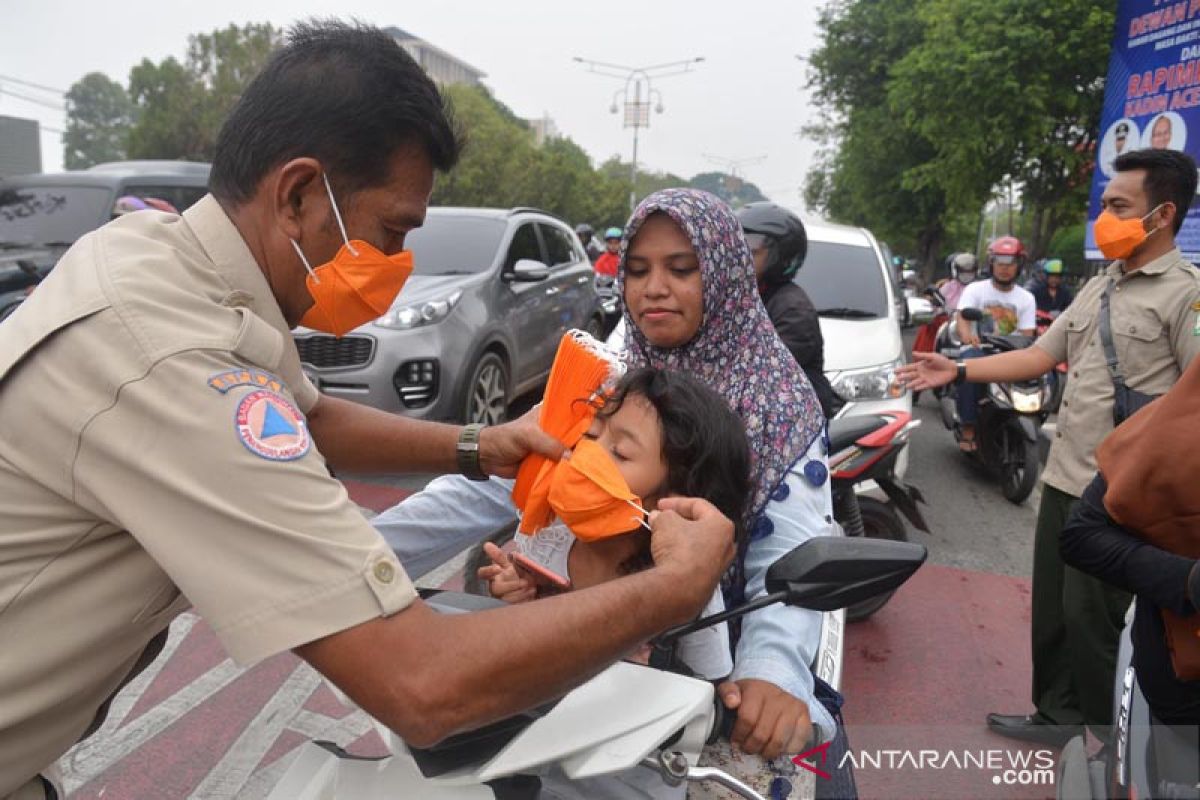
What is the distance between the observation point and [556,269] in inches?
307

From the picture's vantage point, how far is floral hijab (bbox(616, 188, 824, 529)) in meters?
1.76

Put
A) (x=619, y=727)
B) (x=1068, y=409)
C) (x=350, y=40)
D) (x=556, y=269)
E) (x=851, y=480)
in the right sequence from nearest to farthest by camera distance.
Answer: (x=619, y=727), (x=350, y=40), (x=1068, y=409), (x=851, y=480), (x=556, y=269)

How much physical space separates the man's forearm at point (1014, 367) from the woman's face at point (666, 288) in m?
1.73

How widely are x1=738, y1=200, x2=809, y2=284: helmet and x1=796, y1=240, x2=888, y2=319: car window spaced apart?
55.6 inches

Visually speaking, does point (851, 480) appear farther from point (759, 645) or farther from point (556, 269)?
point (556, 269)

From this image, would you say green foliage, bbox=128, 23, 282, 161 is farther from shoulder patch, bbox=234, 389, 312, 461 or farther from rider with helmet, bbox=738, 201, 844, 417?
shoulder patch, bbox=234, 389, 312, 461

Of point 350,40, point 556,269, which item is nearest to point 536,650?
point 350,40

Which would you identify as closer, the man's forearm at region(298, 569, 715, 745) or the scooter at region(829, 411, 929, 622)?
the man's forearm at region(298, 569, 715, 745)

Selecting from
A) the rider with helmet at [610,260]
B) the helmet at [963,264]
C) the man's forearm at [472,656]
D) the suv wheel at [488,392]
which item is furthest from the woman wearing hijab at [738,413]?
the rider with helmet at [610,260]

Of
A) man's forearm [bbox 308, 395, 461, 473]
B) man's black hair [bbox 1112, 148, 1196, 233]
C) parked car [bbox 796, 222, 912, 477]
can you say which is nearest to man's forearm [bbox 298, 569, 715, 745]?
man's forearm [bbox 308, 395, 461, 473]

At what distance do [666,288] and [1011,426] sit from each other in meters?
4.73

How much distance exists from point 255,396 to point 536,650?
1.59 ft

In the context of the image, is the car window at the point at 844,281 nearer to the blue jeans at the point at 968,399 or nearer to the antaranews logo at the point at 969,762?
the blue jeans at the point at 968,399

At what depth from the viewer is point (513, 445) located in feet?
5.53
